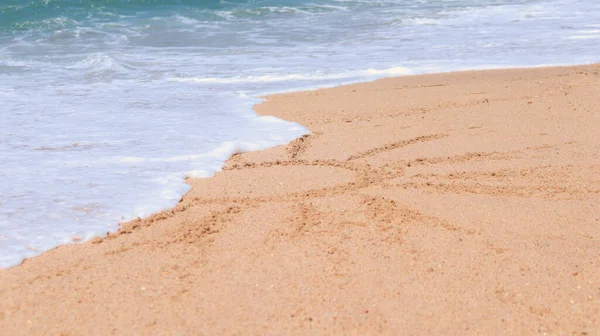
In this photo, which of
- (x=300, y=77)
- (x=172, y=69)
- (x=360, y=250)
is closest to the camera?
(x=360, y=250)

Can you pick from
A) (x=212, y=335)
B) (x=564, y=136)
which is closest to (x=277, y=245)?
(x=212, y=335)

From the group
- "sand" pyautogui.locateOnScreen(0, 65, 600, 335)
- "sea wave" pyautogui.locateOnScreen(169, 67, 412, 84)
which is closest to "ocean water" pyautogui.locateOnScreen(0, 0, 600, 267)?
"sea wave" pyautogui.locateOnScreen(169, 67, 412, 84)

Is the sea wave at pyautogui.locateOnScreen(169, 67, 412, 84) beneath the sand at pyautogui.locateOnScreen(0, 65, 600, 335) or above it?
beneath

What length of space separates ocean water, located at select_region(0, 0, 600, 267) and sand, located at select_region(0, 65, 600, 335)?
428 millimetres

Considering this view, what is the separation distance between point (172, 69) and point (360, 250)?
23.0 ft

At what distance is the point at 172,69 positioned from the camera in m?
10.1

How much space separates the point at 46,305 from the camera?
10.5ft

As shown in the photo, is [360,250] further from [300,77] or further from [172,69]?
[172,69]

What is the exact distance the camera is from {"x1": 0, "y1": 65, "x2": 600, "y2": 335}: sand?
3072 mm

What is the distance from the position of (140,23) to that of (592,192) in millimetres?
13837

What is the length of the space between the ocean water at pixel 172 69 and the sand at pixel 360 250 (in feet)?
1.40

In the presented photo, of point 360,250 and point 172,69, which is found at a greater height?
point 360,250

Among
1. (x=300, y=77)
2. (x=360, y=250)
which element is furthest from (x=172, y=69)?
(x=360, y=250)

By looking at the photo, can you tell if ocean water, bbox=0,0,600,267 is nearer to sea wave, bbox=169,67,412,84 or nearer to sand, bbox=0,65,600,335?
sea wave, bbox=169,67,412,84
